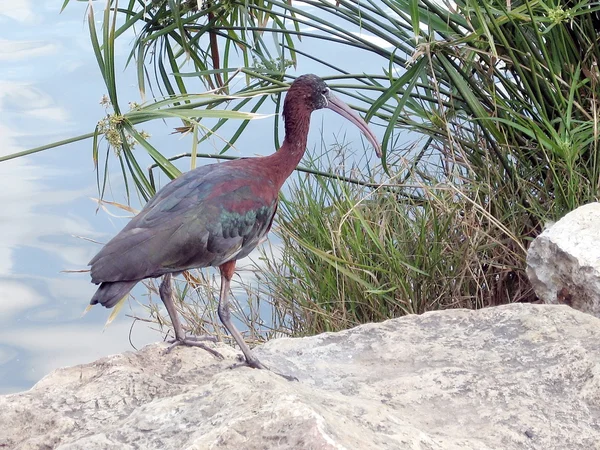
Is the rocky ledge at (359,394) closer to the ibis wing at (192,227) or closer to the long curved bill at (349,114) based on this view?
the ibis wing at (192,227)

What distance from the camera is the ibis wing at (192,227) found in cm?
285

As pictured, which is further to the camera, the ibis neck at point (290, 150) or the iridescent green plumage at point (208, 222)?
the ibis neck at point (290, 150)

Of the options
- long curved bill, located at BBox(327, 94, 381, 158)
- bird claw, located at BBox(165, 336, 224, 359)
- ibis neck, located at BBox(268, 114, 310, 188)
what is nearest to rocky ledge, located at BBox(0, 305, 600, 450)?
bird claw, located at BBox(165, 336, 224, 359)

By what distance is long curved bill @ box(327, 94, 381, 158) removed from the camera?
3.75 metres

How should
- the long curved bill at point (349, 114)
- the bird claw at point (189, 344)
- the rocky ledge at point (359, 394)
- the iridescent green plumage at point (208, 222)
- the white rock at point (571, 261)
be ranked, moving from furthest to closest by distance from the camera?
the long curved bill at point (349, 114), the white rock at point (571, 261), the bird claw at point (189, 344), the iridescent green plumage at point (208, 222), the rocky ledge at point (359, 394)

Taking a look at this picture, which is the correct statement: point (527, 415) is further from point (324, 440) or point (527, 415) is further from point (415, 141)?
point (415, 141)

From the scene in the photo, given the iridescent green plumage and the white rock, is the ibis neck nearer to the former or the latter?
the iridescent green plumage

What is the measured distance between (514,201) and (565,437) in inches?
79.4

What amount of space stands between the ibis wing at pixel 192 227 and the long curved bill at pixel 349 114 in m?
0.57

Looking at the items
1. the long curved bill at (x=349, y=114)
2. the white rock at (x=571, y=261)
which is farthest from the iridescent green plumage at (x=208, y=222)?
the white rock at (x=571, y=261)

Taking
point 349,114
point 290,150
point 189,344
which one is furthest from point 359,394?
point 349,114

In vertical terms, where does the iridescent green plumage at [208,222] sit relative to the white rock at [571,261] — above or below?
above

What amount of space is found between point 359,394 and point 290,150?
3.85ft

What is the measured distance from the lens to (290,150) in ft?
11.6
